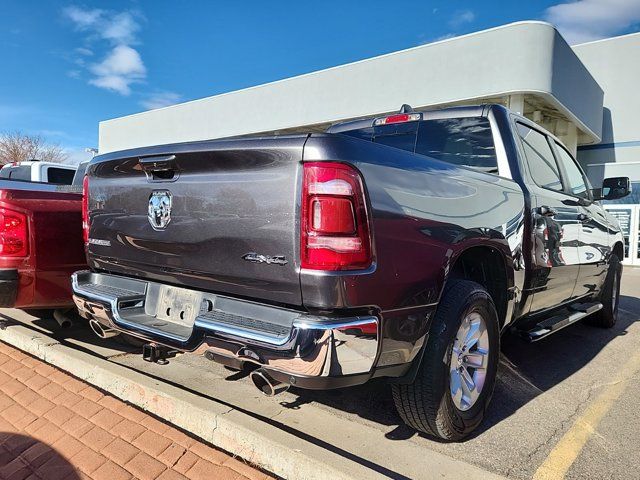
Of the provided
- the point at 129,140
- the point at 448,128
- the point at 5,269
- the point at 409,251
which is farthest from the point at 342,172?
the point at 129,140

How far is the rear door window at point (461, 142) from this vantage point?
349 cm

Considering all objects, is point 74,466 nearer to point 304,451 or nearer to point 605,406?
point 304,451

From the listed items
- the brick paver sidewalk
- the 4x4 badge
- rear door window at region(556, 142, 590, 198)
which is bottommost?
the brick paver sidewalk

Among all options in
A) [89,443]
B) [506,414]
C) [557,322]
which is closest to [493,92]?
[557,322]

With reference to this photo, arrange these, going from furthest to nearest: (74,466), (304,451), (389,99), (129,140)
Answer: (129,140) → (389,99) → (74,466) → (304,451)

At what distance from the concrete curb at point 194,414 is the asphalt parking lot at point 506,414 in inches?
7.4

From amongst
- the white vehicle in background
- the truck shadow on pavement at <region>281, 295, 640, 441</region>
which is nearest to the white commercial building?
the truck shadow on pavement at <region>281, 295, 640, 441</region>

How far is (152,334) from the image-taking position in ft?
8.23

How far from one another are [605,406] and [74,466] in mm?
3293

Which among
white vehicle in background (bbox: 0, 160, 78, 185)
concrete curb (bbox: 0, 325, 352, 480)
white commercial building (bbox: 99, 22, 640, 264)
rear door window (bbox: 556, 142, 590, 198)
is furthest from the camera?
white commercial building (bbox: 99, 22, 640, 264)

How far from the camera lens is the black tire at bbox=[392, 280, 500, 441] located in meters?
2.43

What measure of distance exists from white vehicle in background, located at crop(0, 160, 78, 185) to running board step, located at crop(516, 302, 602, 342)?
789 cm

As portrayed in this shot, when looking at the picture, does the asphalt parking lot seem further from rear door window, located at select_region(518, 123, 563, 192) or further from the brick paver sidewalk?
rear door window, located at select_region(518, 123, 563, 192)

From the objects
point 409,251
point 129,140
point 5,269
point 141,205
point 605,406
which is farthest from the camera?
point 129,140
